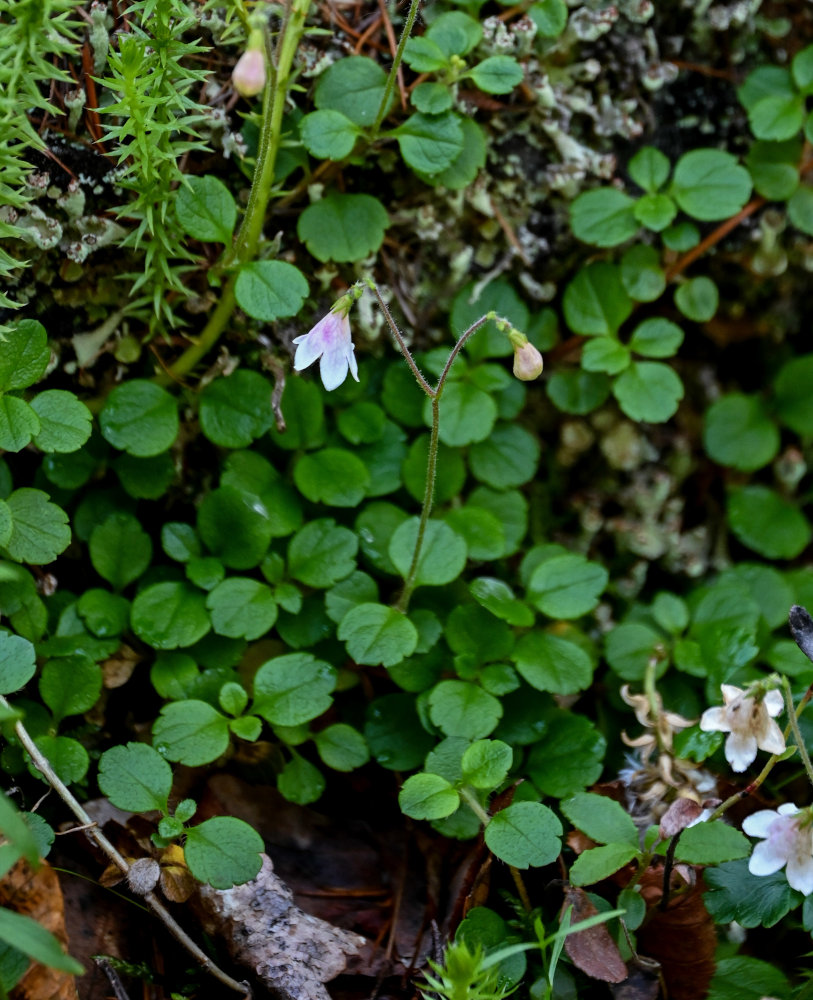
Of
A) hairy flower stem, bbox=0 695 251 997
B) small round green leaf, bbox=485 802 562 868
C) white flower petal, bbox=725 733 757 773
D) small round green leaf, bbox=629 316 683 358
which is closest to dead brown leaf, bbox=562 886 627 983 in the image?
small round green leaf, bbox=485 802 562 868

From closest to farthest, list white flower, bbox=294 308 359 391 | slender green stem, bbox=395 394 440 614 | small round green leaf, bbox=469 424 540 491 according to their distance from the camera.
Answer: white flower, bbox=294 308 359 391 → slender green stem, bbox=395 394 440 614 → small round green leaf, bbox=469 424 540 491


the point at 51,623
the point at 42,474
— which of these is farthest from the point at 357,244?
the point at 51,623

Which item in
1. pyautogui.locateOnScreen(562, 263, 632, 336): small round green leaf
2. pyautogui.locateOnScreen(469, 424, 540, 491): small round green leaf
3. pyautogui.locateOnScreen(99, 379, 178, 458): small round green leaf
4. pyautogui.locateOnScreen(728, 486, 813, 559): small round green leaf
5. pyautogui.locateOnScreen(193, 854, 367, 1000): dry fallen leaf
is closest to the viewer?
pyautogui.locateOnScreen(193, 854, 367, 1000): dry fallen leaf

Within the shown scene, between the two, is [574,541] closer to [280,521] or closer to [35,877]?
[280,521]

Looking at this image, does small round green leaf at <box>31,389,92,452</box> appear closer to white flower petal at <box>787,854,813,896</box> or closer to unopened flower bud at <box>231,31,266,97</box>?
unopened flower bud at <box>231,31,266,97</box>

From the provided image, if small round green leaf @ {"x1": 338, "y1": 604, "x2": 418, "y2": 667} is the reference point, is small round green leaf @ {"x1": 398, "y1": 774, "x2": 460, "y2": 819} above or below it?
below

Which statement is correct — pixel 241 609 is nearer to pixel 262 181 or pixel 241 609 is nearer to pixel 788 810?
pixel 262 181
